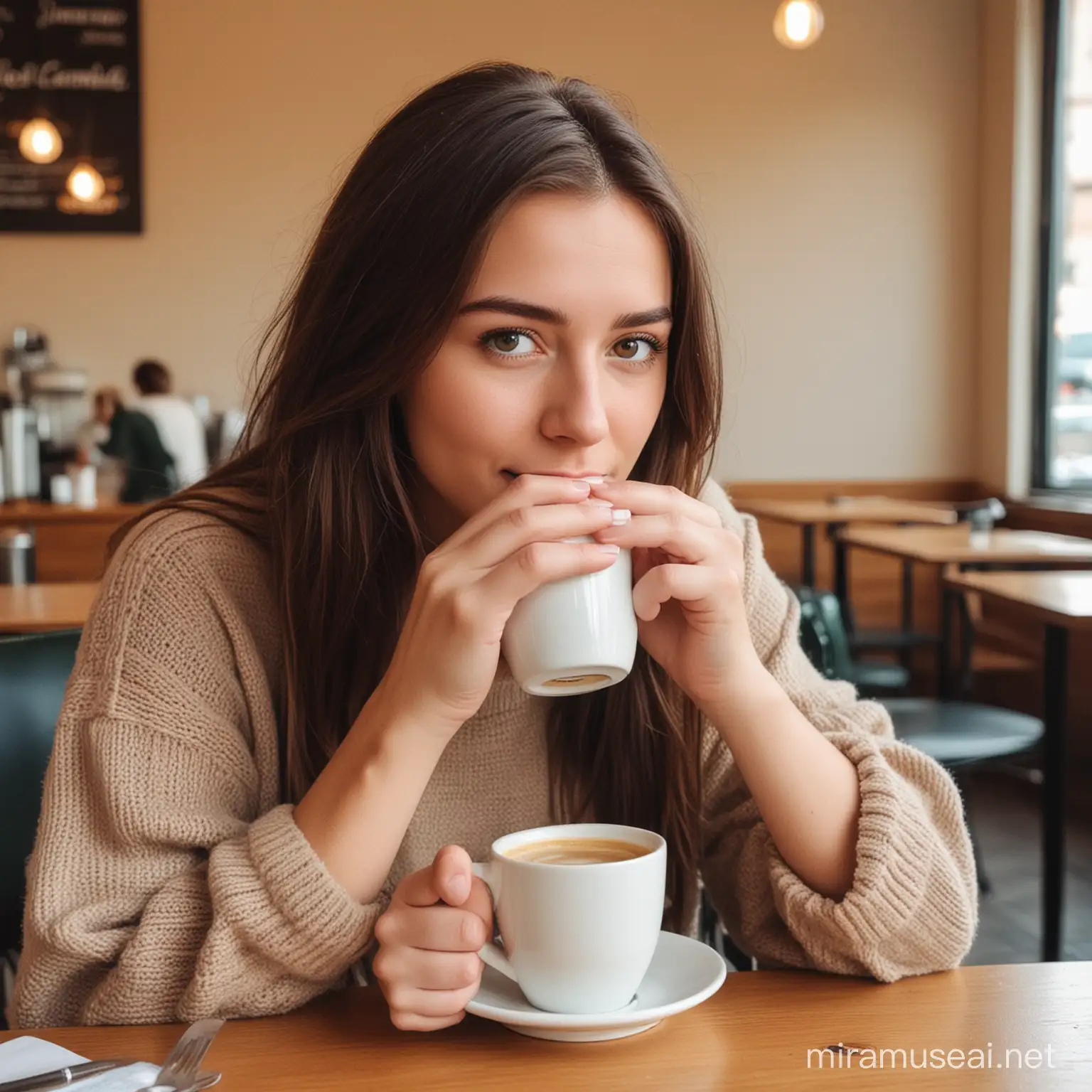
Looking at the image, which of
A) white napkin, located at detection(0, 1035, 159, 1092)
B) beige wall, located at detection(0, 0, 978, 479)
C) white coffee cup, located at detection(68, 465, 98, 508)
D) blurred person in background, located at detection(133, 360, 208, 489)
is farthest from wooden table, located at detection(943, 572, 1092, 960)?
beige wall, located at detection(0, 0, 978, 479)

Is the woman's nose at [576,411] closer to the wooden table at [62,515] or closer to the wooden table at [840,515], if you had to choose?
the wooden table at [840,515]

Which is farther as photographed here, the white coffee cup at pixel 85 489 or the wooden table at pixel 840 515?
the white coffee cup at pixel 85 489

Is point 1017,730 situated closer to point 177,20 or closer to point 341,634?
point 341,634

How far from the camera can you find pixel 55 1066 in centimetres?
69

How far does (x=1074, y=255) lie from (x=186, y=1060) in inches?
237

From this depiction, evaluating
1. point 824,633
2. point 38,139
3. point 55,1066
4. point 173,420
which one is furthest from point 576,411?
point 38,139

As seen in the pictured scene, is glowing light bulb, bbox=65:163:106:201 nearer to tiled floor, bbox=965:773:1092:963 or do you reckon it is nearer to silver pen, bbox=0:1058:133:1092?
tiled floor, bbox=965:773:1092:963

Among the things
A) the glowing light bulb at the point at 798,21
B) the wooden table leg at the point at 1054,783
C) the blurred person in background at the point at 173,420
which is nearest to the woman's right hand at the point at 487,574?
the wooden table leg at the point at 1054,783

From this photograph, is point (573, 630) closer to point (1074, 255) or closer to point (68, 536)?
point (68, 536)

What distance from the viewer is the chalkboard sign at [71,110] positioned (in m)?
6.45

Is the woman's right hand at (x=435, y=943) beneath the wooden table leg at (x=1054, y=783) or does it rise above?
above

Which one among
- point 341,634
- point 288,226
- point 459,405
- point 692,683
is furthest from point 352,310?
point 288,226

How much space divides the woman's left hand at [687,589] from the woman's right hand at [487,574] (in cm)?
Answer: 3

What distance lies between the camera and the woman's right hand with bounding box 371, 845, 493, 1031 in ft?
2.45
